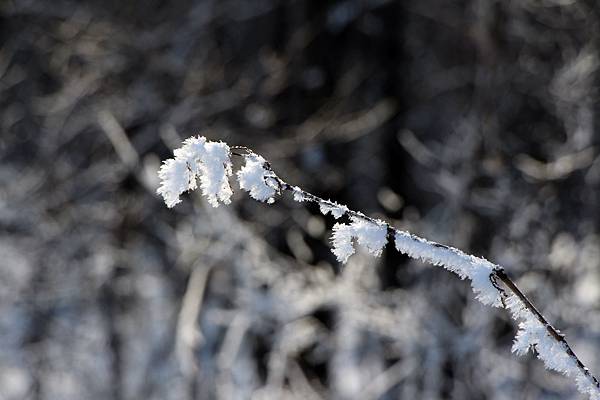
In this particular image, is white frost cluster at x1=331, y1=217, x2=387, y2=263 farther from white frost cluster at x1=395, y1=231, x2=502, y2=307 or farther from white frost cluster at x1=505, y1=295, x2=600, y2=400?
white frost cluster at x1=505, y1=295, x2=600, y2=400

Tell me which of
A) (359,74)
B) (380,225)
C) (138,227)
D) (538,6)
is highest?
(380,225)

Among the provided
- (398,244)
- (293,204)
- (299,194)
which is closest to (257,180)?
(299,194)

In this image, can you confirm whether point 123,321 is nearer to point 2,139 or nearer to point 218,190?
point 2,139

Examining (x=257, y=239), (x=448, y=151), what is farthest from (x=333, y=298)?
(x=448, y=151)

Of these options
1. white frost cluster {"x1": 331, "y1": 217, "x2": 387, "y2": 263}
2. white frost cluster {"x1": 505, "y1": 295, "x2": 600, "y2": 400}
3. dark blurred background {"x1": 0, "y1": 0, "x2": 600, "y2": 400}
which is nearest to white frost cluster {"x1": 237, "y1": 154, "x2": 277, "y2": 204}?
white frost cluster {"x1": 331, "y1": 217, "x2": 387, "y2": 263}

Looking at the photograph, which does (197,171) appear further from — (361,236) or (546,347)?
(546,347)

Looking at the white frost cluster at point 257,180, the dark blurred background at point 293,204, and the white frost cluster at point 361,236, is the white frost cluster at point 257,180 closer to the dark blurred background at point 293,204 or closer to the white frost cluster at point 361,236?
the white frost cluster at point 361,236
